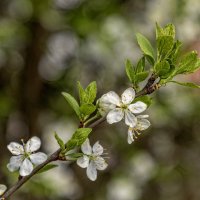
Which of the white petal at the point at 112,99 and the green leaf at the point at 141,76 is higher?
the green leaf at the point at 141,76

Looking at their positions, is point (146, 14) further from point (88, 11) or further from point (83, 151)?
point (83, 151)

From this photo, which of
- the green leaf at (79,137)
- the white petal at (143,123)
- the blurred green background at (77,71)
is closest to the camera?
the green leaf at (79,137)

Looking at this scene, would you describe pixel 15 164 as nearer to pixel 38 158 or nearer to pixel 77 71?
pixel 38 158

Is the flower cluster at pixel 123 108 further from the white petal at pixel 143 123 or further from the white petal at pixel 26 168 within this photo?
the white petal at pixel 26 168

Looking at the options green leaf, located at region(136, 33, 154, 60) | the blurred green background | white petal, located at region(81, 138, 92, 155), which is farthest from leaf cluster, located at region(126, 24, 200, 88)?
the blurred green background

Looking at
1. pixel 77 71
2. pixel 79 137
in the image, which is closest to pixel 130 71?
pixel 79 137

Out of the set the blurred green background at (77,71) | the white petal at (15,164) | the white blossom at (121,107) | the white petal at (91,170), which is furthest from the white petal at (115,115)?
the blurred green background at (77,71)

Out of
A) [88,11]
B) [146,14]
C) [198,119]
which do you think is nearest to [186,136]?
[198,119]

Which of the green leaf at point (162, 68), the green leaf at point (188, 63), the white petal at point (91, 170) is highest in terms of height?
the green leaf at point (162, 68)
